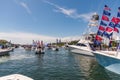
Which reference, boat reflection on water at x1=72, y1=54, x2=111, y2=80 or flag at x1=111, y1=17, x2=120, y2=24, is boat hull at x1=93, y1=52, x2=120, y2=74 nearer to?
boat reflection on water at x1=72, y1=54, x2=111, y2=80

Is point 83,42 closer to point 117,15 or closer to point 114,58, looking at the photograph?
point 117,15


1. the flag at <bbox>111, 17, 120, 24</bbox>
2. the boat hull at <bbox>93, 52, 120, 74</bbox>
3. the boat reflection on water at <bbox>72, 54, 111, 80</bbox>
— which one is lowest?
the boat reflection on water at <bbox>72, 54, 111, 80</bbox>

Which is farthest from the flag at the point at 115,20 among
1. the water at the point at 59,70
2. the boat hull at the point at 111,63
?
the water at the point at 59,70

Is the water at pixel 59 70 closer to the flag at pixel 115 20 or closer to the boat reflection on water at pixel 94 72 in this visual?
the boat reflection on water at pixel 94 72

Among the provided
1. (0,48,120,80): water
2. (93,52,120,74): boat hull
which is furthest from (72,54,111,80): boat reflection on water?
(93,52,120,74): boat hull

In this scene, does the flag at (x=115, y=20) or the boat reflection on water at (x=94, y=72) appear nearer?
the boat reflection on water at (x=94, y=72)

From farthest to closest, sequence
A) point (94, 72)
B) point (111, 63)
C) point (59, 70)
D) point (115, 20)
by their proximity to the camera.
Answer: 1. point (115, 20)
2. point (59, 70)
3. point (94, 72)
4. point (111, 63)

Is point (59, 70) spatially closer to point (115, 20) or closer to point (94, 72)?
point (94, 72)

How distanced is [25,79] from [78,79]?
10.7 m

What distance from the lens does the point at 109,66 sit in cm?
2520

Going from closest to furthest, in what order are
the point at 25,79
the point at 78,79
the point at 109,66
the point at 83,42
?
the point at 25,79
the point at 78,79
the point at 109,66
the point at 83,42

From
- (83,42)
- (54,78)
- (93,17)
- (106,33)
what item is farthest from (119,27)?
(93,17)

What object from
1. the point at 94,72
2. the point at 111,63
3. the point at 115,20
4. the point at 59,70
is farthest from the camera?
the point at 115,20

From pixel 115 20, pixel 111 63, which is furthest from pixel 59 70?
pixel 115 20
